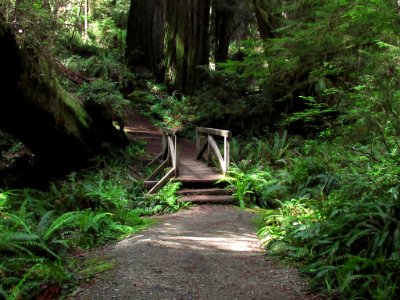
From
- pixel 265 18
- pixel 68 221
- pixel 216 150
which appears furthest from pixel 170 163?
pixel 265 18

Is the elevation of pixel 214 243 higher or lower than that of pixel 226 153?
lower

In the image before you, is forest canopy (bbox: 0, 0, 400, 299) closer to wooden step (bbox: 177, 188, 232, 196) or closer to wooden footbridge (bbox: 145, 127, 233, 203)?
wooden step (bbox: 177, 188, 232, 196)

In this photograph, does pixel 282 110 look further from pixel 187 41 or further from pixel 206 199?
pixel 187 41

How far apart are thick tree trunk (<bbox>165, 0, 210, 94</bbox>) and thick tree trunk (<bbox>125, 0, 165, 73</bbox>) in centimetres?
190

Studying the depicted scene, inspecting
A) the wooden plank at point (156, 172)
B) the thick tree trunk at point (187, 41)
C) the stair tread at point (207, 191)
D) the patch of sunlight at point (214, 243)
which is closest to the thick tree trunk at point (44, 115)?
the wooden plank at point (156, 172)

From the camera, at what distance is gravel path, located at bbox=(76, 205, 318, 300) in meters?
4.38

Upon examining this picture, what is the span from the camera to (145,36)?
2159 centimetres

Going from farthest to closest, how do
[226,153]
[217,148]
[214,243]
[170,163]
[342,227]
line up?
[170,163] → [217,148] → [226,153] → [214,243] → [342,227]

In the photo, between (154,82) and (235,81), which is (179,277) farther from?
(154,82)

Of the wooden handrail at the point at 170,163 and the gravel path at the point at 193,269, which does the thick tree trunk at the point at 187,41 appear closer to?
the wooden handrail at the point at 170,163

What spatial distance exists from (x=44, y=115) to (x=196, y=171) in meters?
4.03

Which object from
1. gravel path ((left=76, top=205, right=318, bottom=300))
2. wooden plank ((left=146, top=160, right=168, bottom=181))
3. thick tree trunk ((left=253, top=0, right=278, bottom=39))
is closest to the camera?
gravel path ((left=76, top=205, right=318, bottom=300))

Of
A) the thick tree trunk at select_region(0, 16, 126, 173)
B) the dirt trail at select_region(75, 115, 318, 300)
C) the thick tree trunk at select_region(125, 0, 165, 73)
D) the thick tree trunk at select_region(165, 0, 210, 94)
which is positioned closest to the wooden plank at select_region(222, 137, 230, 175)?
the dirt trail at select_region(75, 115, 318, 300)

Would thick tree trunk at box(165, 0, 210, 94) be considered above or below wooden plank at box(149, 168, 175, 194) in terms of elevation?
above
